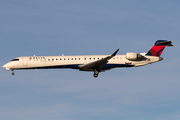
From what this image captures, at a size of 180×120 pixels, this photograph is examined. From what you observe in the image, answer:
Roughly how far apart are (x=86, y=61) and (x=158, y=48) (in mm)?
10452

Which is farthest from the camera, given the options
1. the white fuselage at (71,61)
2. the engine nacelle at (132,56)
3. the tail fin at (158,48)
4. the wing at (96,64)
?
the tail fin at (158,48)

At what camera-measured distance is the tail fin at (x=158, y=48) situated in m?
50.8

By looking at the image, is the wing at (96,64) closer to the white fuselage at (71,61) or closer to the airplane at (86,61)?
the airplane at (86,61)

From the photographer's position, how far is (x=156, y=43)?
5144 cm

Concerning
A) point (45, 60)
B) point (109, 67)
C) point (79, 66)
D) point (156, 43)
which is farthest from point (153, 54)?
point (45, 60)

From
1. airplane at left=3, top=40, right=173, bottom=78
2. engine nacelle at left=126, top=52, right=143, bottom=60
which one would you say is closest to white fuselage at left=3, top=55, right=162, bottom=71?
airplane at left=3, top=40, right=173, bottom=78

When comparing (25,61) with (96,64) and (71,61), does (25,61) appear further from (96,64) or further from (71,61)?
(96,64)

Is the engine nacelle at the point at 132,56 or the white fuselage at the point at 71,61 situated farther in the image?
the white fuselage at the point at 71,61

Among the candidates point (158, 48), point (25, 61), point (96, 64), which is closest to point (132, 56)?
point (158, 48)

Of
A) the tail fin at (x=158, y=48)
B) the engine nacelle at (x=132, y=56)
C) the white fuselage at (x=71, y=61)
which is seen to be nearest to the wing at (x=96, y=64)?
the white fuselage at (x=71, y=61)

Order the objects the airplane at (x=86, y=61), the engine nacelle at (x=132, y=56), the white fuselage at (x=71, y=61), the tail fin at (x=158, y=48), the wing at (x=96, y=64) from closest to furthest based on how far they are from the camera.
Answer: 1. the wing at (x=96, y=64)
2. the engine nacelle at (x=132, y=56)
3. the airplane at (x=86, y=61)
4. the white fuselage at (x=71, y=61)
5. the tail fin at (x=158, y=48)

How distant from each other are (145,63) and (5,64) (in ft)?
64.8

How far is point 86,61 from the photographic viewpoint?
49.6m

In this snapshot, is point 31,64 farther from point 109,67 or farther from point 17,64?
point 109,67
